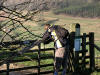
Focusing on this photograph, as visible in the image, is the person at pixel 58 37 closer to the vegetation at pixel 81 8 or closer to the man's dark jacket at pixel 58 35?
the man's dark jacket at pixel 58 35

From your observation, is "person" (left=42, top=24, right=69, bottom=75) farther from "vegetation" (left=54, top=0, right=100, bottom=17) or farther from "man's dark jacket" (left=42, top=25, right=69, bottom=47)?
"vegetation" (left=54, top=0, right=100, bottom=17)

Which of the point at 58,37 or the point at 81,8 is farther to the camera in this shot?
the point at 81,8

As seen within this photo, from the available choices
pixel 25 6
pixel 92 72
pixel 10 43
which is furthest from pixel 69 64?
pixel 25 6

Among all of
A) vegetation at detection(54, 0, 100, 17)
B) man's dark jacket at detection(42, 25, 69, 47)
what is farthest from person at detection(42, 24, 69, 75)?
vegetation at detection(54, 0, 100, 17)

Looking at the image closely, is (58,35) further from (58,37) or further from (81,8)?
(81,8)

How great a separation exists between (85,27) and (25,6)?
27.7 m

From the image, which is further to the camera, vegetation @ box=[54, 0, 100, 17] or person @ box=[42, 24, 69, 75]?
vegetation @ box=[54, 0, 100, 17]

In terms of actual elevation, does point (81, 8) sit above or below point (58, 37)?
above

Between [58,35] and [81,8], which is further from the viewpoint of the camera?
[81,8]

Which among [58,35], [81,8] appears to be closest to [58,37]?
[58,35]

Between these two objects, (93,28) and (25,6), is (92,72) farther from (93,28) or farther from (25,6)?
(93,28)

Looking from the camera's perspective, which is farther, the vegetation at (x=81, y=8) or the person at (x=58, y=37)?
the vegetation at (x=81, y=8)

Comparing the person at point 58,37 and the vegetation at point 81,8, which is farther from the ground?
the vegetation at point 81,8

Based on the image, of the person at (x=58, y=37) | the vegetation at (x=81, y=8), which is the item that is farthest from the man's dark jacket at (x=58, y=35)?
the vegetation at (x=81, y=8)
